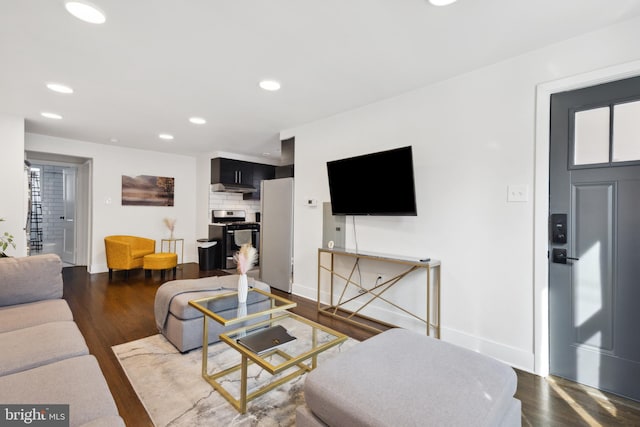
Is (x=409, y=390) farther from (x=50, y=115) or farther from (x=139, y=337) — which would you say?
(x=50, y=115)

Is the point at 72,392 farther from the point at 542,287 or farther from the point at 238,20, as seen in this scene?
the point at 542,287

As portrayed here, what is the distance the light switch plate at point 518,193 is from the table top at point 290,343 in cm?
166

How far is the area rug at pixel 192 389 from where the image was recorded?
1654 mm

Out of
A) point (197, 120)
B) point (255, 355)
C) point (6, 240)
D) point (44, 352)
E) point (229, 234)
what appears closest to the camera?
point (44, 352)

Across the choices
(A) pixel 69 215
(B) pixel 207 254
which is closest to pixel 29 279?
(B) pixel 207 254

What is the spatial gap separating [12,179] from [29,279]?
2384mm

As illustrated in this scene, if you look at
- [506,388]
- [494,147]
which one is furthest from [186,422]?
[494,147]

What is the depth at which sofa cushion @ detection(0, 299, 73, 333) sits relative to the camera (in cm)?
181

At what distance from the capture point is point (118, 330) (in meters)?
2.81

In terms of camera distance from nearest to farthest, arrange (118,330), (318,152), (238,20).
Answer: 1. (238,20)
2. (118,330)
3. (318,152)

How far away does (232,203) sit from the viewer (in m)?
6.52

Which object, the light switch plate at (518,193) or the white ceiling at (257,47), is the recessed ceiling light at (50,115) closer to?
the white ceiling at (257,47)

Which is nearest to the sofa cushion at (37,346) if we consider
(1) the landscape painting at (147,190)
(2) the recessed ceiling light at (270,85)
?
(2) the recessed ceiling light at (270,85)

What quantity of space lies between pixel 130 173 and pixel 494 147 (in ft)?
19.7
